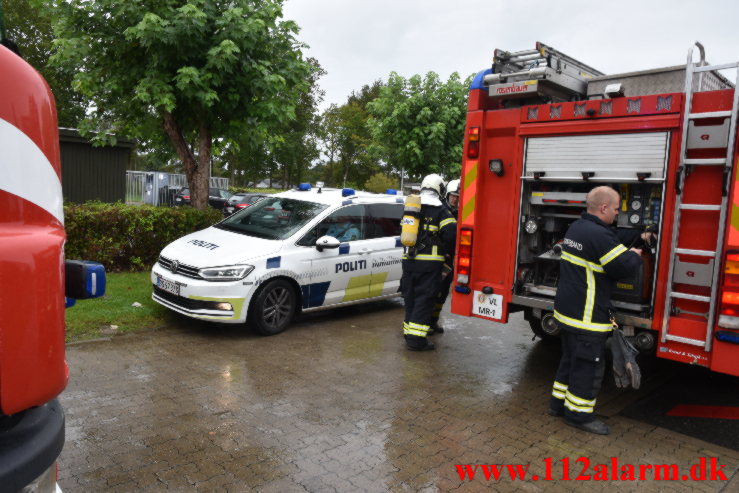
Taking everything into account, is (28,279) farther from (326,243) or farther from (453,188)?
(453,188)

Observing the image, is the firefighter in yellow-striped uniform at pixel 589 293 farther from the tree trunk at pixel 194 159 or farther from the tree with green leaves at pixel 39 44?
the tree with green leaves at pixel 39 44

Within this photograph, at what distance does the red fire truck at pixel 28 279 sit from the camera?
143cm

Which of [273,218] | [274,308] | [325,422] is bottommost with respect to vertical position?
[325,422]

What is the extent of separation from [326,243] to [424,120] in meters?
9.36

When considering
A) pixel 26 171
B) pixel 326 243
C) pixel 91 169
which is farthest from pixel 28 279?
pixel 91 169

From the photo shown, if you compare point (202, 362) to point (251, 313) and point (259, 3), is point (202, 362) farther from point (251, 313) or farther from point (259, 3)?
point (259, 3)

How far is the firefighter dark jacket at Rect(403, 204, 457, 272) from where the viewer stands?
6.25m

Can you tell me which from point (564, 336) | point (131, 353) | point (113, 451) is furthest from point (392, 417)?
point (131, 353)

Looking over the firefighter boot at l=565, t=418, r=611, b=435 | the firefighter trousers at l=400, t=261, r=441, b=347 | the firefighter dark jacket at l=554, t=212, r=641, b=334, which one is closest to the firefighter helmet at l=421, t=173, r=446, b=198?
the firefighter trousers at l=400, t=261, r=441, b=347

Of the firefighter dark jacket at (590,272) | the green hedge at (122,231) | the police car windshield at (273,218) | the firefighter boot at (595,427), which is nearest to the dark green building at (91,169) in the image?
the green hedge at (122,231)

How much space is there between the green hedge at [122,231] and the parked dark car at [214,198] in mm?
13193

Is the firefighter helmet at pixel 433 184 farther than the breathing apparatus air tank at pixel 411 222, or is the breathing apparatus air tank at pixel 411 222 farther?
the firefighter helmet at pixel 433 184

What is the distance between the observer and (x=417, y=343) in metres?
6.38

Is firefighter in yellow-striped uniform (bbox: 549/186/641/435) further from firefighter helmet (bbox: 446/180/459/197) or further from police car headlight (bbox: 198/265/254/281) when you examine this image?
police car headlight (bbox: 198/265/254/281)
